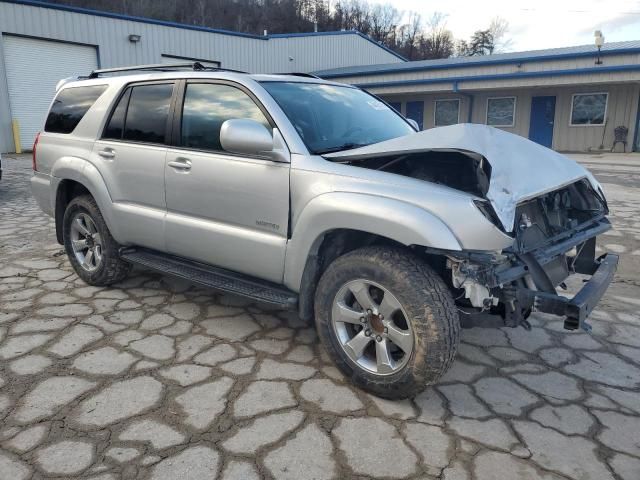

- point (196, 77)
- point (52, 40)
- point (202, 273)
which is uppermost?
point (52, 40)

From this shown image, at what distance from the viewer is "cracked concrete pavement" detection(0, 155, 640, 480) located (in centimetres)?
237

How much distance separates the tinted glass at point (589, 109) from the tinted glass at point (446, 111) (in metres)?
5.14

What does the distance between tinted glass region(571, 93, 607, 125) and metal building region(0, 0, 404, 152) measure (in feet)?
47.9

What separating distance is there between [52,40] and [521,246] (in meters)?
19.8

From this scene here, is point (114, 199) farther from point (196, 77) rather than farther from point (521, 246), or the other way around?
point (521, 246)

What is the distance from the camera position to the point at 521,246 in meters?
2.79

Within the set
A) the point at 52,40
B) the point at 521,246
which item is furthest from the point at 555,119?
the point at 521,246

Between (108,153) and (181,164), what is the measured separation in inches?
38.0

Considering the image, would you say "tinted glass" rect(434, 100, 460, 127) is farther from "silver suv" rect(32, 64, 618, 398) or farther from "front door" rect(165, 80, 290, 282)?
"front door" rect(165, 80, 290, 282)

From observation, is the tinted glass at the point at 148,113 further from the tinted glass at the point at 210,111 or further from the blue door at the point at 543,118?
the blue door at the point at 543,118

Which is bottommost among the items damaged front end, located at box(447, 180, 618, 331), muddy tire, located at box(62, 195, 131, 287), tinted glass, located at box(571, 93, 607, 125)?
muddy tire, located at box(62, 195, 131, 287)

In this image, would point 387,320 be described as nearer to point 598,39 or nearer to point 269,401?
point 269,401

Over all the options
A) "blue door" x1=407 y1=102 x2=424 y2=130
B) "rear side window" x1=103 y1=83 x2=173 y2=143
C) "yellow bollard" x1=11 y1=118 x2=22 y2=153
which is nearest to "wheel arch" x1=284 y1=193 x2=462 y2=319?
"rear side window" x1=103 y1=83 x2=173 y2=143

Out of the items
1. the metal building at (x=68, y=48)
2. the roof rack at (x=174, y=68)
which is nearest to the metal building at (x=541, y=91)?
the metal building at (x=68, y=48)
